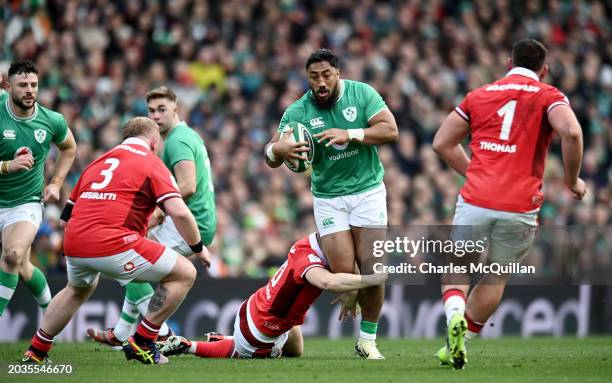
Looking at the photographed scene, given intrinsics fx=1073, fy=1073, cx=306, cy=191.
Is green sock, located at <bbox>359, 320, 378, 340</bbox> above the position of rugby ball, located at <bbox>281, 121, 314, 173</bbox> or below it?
below

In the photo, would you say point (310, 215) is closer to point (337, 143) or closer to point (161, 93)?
point (161, 93)

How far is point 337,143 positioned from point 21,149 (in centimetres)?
313

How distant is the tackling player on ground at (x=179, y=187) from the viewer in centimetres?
1077

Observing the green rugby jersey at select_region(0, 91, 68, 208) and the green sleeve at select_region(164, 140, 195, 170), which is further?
the green sleeve at select_region(164, 140, 195, 170)

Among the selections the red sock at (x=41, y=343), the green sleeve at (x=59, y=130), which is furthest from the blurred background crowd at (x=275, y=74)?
the red sock at (x=41, y=343)

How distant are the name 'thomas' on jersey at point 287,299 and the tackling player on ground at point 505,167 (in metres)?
1.51

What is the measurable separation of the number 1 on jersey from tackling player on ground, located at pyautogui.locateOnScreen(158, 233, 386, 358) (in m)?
1.95

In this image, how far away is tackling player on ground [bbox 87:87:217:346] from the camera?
1077 cm

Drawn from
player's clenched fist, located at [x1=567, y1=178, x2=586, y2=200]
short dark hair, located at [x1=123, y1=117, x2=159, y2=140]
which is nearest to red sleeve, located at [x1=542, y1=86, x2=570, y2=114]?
player's clenched fist, located at [x1=567, y1=178, x2=586, y2=200]

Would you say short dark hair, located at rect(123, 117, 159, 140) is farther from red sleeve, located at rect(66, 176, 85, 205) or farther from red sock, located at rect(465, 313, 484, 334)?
red sock, located at rect(465, 313, 484, 334)

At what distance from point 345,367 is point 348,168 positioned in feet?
6.84

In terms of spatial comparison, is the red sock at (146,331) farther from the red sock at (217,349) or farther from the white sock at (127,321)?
the white sock at (127,321)

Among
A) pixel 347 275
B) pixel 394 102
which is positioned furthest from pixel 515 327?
pixel 347 275

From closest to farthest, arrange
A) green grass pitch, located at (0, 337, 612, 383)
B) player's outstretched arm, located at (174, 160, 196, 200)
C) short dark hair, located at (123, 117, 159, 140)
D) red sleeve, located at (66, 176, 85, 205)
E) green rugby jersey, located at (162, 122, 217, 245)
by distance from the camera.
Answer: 1. green grass pitch, located at (0, 337, 612, 383)
2. red sleeve, located at (66, 176, 85, 205)
3. short dark hair, located at (123, 117, 159, 140)
4. player's outstretched arm, located at (174, 160, 196, 200)
5. green rugby jersey, located at (162, 122, 217, 245)
